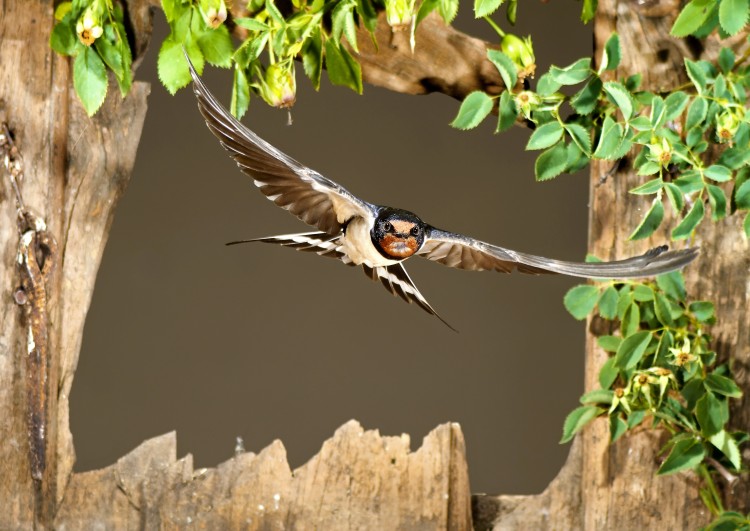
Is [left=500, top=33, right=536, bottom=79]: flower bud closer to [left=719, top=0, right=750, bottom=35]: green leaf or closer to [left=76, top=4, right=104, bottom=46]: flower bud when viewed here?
[left=719, top=0, right=750, bottom=35]: green leaf

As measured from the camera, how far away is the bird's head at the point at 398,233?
1269mm

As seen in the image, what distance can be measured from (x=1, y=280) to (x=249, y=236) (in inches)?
20.0

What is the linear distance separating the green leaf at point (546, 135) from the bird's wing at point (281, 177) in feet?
1.13

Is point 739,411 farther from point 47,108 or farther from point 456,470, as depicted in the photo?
point 47,108

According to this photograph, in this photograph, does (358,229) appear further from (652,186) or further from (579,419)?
(579,419)

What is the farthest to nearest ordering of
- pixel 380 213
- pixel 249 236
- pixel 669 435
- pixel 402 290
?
pixel 249 236
pixel 669 435
pixel 402 290
pixel 380 213

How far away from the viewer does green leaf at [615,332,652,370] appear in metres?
1.62

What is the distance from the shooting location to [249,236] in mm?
2064

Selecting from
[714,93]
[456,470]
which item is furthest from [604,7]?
A: [456,470]

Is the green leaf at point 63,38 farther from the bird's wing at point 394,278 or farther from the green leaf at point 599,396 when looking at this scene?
the green leaf at point 599,396

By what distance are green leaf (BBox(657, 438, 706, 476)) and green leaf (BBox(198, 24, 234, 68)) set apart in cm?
84

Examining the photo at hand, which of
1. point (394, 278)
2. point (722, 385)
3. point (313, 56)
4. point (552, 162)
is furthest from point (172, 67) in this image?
point (722, 385)

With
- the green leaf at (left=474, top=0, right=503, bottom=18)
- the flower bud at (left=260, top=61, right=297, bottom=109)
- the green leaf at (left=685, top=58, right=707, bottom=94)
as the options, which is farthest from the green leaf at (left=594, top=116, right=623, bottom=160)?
Answer: the flower bud at (left=260, top=61, right=297, bottom=109)

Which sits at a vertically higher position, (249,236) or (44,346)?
(249,236)
